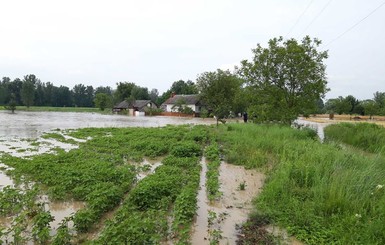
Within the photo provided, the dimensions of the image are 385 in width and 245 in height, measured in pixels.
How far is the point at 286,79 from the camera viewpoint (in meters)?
18.1

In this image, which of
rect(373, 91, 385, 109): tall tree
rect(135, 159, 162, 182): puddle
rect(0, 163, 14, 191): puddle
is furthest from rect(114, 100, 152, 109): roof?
rect(0, 163, 14, 191): puddle

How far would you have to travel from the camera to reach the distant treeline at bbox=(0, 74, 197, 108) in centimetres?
8394

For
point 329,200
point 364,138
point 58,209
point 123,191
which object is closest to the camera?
point 329,200

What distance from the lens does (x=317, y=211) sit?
563cm

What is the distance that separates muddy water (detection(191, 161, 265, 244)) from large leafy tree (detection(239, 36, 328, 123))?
31.7ft

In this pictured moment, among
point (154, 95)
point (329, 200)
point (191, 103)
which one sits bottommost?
point (329, 200)

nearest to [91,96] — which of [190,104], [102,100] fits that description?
[102,100]

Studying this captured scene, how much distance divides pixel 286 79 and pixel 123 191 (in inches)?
568

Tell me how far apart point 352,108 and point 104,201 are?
73621 mm

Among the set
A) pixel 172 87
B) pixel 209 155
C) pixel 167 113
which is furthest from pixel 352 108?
pixel 209 155

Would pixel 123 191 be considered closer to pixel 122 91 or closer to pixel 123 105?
pixel 123 105

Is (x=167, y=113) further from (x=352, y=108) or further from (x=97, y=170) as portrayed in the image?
(x=97, y=170)

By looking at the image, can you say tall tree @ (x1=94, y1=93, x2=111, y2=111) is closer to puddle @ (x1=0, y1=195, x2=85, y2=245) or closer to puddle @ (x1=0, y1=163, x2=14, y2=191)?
puddle @ (x1=0, y1=163, x2=14, y2=191)

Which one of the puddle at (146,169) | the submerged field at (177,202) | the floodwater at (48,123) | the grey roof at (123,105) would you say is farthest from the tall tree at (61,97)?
the puddle at (146,169)
